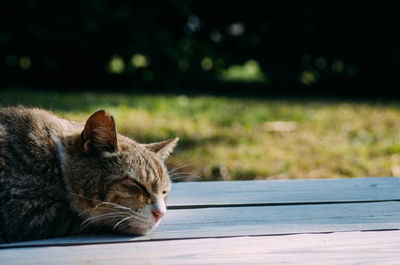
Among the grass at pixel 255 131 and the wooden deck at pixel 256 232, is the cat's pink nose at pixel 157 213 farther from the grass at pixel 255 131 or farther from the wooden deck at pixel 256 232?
the grass at pixel 255 131

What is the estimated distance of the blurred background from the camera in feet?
15.6

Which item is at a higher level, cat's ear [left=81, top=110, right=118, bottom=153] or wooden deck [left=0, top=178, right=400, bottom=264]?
cat's ear [left=81, top=110, right=118, bottom=153]

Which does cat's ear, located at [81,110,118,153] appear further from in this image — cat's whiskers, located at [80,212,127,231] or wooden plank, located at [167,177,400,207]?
wooden plank, located at [167,177,400,207]

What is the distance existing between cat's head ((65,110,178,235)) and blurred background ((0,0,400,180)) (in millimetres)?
1969

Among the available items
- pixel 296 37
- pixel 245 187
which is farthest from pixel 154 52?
pixel 245 187

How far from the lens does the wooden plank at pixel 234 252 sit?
5.41ft

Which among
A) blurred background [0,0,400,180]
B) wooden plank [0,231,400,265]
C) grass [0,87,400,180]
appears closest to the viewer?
wooden plank [0,231,400,265]

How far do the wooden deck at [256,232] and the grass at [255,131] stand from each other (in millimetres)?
1543

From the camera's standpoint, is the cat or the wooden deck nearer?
the wooden deck

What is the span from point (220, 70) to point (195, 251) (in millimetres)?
7741

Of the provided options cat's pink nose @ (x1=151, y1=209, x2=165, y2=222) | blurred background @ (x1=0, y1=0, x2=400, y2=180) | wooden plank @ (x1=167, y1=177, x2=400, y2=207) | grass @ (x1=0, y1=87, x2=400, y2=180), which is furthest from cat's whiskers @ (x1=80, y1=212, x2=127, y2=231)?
blurred background @ (x1=0, y1=0, x2=400, y2=180)

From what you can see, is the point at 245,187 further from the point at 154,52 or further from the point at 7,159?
the point at 154,52

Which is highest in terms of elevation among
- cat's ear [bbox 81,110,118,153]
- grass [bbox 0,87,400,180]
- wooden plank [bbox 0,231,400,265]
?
cat's ear [bbox 81,110,118,153]

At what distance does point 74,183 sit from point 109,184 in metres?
0.16
